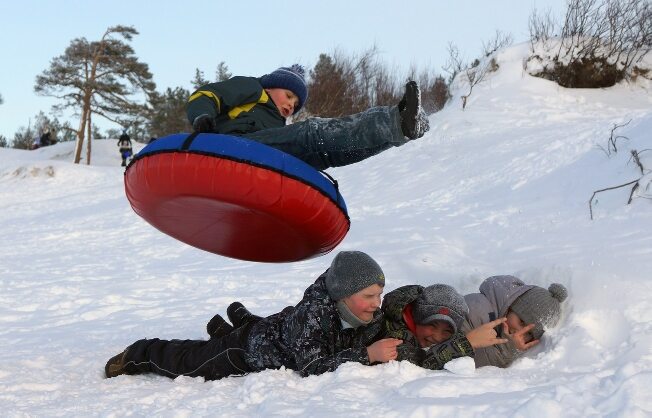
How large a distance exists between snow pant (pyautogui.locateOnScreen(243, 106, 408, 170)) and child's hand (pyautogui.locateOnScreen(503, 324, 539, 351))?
100 centimetres

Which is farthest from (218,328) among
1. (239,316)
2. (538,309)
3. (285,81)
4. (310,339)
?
(538,309)

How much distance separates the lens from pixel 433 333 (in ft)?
9.75

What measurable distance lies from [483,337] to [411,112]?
1005 mm

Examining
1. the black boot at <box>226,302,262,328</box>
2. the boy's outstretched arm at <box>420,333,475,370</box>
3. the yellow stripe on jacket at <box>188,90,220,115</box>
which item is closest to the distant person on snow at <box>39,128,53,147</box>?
the black boot at <box>226,302,262,328</box>

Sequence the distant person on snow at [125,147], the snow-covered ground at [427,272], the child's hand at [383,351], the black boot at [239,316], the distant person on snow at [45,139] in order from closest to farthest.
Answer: the snow-covered ground at [427,272], the child's hand at [383,351], the black boot at [239,316], the distant person on snow at [125,147], the distant person on snow at [45,139]

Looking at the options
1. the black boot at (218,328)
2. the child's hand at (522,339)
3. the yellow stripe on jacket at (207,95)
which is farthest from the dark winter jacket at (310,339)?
the yellow stripe on jacket at (207,95)

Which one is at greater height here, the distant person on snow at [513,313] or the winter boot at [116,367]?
the distant person on snow at [513,313]

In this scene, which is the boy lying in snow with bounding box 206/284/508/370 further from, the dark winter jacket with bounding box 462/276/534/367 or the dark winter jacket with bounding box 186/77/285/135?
the dark winter jacket with bounding box 186/77/285/135

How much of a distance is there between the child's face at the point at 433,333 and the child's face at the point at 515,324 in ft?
0.94

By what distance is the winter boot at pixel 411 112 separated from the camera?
264 cm

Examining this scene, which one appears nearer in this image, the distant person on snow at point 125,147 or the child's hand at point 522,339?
the child's hand at point 522,339

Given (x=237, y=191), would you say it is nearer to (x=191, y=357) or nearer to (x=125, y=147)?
(x=191, y=357)

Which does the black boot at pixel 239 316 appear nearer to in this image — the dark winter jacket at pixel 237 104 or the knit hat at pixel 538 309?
the dark winter jacket at pixel 237 104

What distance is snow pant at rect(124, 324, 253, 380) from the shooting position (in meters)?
2.91
